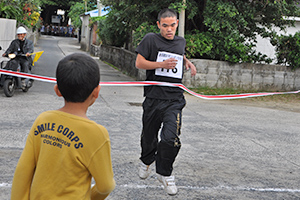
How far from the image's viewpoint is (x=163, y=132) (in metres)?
4.84

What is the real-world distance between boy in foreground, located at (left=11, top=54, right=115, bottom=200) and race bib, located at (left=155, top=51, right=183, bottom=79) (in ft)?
9.22

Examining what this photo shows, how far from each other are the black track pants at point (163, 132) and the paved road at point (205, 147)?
0.30 meters

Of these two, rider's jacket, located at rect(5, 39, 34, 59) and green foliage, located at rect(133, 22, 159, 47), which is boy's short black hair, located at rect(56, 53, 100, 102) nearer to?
rider's jacket, located at rect(5, 39, 34, 59)

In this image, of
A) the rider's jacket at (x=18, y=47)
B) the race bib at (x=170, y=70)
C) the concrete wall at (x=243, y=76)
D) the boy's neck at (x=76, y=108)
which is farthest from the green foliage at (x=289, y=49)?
the boy's neck at (x=76, y=108)

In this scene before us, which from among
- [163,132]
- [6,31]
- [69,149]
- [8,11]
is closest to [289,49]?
[6,31]

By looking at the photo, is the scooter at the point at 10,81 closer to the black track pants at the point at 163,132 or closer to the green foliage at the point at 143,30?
the green foliage at the point at 143,30

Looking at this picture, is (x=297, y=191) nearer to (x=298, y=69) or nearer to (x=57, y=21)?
(x=298, y=69)

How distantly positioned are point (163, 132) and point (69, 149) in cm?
279

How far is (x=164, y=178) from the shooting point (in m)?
4.81

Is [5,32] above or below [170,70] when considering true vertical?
above

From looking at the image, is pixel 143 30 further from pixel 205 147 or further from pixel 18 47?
pixel 205 147

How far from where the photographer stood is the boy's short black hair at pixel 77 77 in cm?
210

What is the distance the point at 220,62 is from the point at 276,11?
106 inches

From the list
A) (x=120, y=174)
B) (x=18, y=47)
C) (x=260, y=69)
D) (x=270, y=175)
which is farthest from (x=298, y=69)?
(x=120, y=174)
